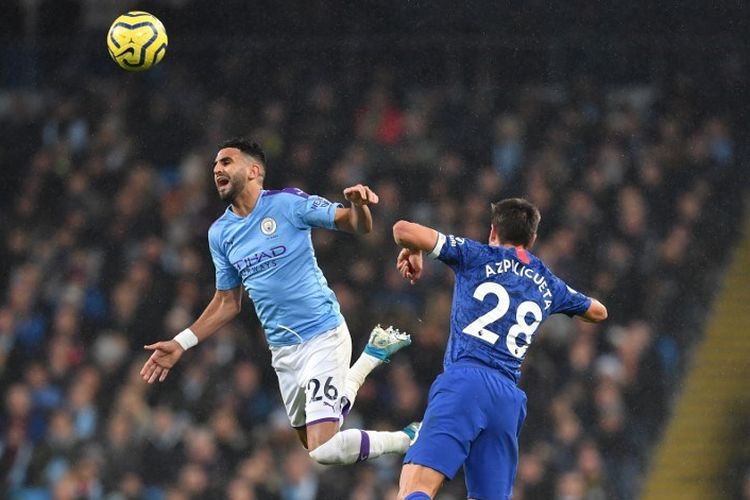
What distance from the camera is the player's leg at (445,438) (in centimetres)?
609

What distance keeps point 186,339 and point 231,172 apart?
38.2 inches

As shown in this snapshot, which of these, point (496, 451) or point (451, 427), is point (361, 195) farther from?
point (496, 451)

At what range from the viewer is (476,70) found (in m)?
13.8

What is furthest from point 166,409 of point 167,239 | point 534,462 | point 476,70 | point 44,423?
point 476,70

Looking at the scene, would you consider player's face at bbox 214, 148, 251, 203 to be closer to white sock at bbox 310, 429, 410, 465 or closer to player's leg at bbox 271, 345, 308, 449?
player's leg at bbox 271, 345, 308, 449

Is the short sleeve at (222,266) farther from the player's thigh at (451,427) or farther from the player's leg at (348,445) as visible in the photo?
the player's thigh at (451,427)

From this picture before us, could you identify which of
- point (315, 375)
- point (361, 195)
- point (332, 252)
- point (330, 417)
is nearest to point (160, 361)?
point (315, 375)

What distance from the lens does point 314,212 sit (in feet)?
23.2

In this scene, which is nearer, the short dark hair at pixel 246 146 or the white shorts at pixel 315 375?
the white shorts at pixel 315 375

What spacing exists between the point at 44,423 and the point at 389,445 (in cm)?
557

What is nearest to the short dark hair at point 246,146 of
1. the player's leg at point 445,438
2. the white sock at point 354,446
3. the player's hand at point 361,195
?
the player's hand at point 361,195

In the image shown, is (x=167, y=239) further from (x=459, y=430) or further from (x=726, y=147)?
(x=459, y=430)

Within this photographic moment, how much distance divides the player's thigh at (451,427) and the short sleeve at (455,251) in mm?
537

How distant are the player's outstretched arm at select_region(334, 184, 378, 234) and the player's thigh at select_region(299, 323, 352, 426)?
75cm
